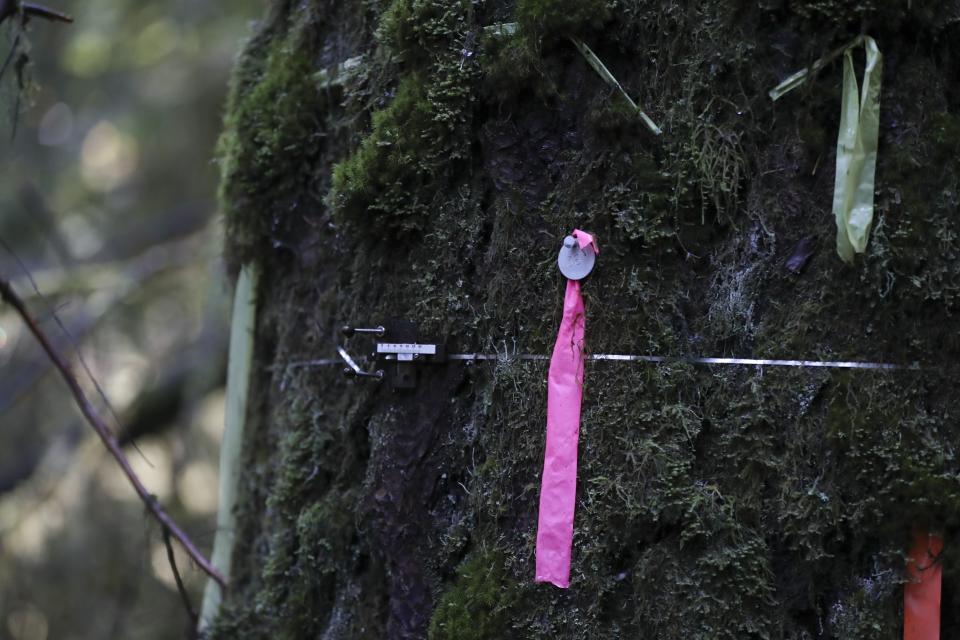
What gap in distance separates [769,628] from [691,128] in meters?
1.32

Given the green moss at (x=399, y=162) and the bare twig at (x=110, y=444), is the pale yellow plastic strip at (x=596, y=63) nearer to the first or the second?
the green moss at (x=399, y=162)

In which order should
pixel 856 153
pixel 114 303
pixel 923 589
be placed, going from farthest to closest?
pixel 114 303 < pixel 856 153 < pixel 923 589

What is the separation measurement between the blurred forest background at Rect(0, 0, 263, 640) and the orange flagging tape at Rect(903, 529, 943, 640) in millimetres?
5673

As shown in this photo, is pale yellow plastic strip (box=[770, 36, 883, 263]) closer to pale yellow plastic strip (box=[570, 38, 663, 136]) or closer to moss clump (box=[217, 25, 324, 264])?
pale yellow plastic strip (box=[570, 38, 663, 136])

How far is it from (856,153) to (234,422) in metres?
2.72

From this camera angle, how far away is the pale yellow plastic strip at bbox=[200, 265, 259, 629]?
4000 millimetres

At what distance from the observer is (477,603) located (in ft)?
8.70

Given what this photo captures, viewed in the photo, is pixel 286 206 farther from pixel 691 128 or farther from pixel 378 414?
pixel 691 128

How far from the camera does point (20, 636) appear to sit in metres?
8.14

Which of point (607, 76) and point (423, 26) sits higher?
point (423, 26)

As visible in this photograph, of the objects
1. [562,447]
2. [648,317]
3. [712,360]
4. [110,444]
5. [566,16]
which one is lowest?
[110,444]

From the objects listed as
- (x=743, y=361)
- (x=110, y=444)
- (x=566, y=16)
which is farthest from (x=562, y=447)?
(x=110, y=444)

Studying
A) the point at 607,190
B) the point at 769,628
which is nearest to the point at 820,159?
the point at 607,190

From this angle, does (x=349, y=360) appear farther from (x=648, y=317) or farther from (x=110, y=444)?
(x=110, y=444)
